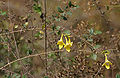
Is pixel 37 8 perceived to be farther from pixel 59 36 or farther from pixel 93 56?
pixel 93 56

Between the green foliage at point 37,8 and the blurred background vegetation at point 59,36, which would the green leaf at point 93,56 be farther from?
the green foliage at point 37,8

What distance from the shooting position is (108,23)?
1332 mm

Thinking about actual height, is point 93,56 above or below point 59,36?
below

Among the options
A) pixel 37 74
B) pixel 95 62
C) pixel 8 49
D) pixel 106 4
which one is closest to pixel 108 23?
pixel 106 4

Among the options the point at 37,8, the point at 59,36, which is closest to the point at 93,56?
the point at 59,36

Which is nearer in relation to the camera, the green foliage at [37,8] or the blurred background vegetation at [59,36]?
the blurred background vegetation at [59,36]

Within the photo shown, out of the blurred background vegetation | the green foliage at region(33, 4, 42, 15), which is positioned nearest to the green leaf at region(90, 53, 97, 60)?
the blurred background vegetation

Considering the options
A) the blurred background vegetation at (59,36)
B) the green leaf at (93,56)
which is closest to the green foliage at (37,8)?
the blurred background vegetation at (59,36)

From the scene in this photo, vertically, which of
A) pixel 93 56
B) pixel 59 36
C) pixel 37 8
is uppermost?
pixel 37 8

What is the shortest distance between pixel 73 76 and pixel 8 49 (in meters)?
0.76

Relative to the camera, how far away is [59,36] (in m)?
1.49

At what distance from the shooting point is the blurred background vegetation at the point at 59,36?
1354 millimetres

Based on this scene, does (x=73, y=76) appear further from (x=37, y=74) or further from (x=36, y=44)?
(x=36, y=44)

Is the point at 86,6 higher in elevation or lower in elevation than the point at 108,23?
higher
